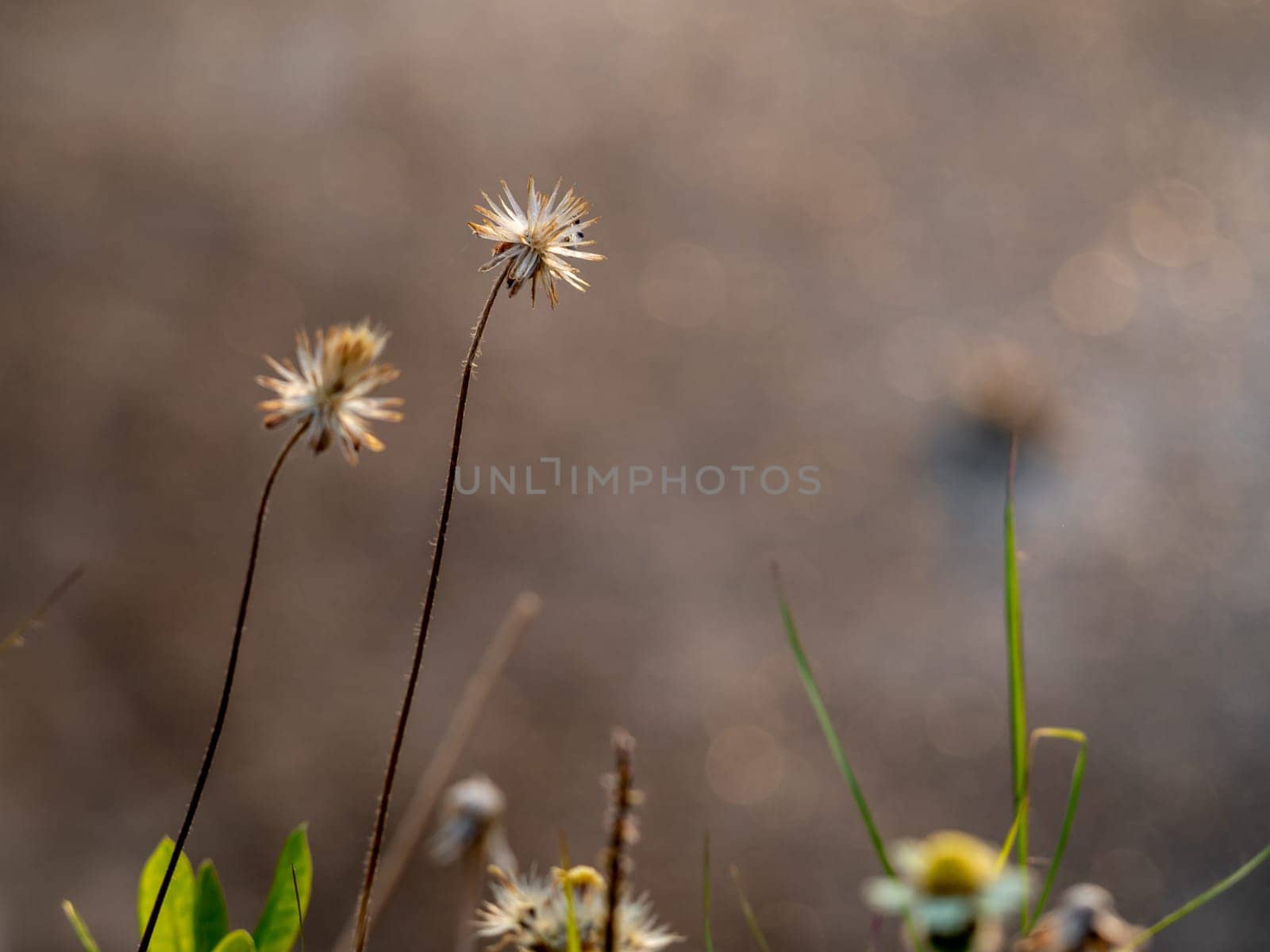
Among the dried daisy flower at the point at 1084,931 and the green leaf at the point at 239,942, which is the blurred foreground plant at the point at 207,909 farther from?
the dried daisy flower at the point at 1084,931

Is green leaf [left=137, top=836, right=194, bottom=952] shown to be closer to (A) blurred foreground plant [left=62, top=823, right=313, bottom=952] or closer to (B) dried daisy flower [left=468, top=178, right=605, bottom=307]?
(A) blurred foreground plant [left=62, top=823, right=313, bottom=952]

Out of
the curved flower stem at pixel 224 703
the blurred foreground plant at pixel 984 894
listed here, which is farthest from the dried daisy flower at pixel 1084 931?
the curved flower stem at pixel 224 703

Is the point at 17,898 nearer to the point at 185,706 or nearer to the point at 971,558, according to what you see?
the point at 185,706

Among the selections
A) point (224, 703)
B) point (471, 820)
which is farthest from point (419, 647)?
point (471, 820)

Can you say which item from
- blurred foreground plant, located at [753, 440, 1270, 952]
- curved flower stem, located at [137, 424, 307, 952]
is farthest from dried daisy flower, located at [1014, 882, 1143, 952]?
curved flower stem, located at [137, 424, 307, 952]

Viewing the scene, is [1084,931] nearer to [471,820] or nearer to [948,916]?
[948,916]
